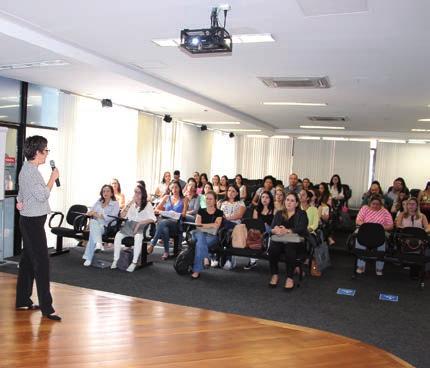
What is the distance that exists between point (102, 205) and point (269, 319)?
345cm

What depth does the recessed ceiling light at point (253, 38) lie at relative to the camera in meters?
4.06

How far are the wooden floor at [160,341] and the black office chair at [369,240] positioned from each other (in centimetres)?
241

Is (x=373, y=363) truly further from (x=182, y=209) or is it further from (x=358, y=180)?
(x=358, y=180)

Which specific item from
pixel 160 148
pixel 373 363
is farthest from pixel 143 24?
pixel 160 148

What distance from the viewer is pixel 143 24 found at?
12.8 ft

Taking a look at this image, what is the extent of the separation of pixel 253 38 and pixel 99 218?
3726mm

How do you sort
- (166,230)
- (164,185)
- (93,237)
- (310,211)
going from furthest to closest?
(164,185) → (166,230) → (310,211) → (93,237)

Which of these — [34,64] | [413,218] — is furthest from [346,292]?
[34,64]

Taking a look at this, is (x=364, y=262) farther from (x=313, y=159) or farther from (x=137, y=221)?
(x=313, y=159)

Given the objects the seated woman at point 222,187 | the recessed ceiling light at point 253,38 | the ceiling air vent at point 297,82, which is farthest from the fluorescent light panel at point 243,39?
the seated woman at point 222,187

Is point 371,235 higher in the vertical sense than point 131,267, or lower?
higher

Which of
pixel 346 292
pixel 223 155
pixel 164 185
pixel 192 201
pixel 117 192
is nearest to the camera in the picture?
pixel 346 292

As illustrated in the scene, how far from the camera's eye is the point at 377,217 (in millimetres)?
6570

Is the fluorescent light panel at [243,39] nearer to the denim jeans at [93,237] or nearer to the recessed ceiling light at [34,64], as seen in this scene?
the recessed ceiling light at [34,64]
